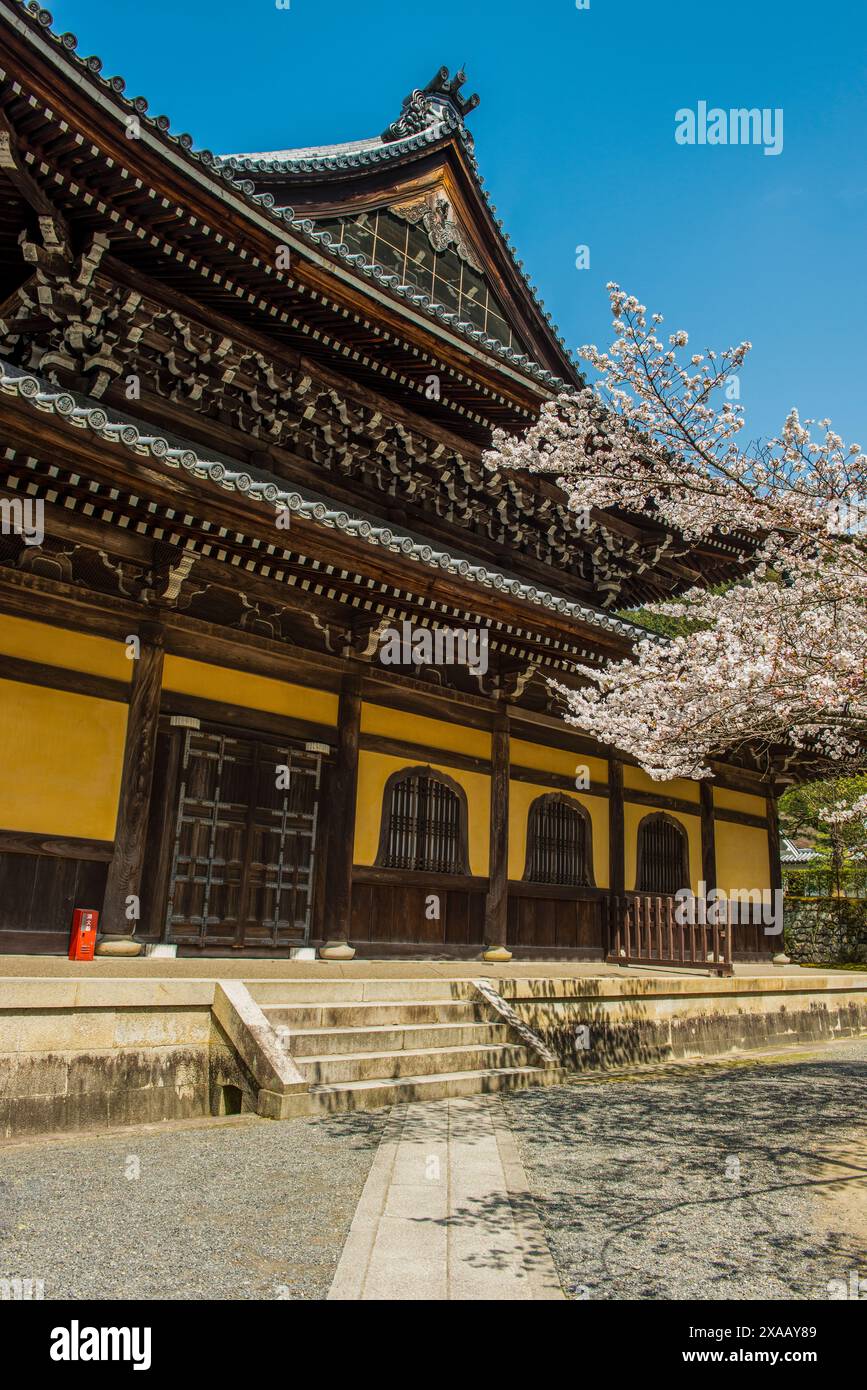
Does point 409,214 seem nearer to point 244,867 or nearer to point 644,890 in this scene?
point 244,867

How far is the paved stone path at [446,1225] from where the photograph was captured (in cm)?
332

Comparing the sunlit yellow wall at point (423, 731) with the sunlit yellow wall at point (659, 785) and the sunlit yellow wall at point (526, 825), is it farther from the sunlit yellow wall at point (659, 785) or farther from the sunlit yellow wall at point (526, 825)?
the sunlit yellow wall at point (659, 785)

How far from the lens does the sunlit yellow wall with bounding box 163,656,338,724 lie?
8836 millimetres

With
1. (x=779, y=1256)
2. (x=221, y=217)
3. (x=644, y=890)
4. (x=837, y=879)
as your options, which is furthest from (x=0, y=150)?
(x=837, y=879)

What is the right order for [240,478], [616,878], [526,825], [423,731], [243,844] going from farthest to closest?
[616,878] → [526,825] → [423,731] → [243,844] → [240,478]

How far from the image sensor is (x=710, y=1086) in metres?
8.34

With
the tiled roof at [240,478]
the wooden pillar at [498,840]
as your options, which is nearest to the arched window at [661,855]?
the wooden pillar at [498,840]

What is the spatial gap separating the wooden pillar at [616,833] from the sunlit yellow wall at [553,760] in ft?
0.49

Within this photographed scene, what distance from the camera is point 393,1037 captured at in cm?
729

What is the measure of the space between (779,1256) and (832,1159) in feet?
7.40

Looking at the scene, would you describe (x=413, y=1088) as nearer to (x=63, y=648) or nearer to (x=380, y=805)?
(x=380, y=805)

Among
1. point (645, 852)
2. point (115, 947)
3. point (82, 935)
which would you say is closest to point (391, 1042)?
point (115, 947)

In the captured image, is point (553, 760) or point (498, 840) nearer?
point (498, 840)

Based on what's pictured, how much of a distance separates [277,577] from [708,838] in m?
9.58
